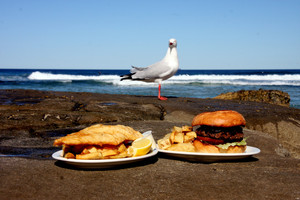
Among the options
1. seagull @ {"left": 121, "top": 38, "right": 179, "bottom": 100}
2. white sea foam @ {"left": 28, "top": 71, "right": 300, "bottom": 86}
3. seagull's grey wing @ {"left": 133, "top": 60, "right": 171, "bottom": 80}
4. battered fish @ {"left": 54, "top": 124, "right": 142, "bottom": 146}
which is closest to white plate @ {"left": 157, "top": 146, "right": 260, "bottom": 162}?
battered fish @ {"left": 54, "top": 124, "right": 142, "bottom": 146}

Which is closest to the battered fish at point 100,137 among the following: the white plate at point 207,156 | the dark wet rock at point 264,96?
the white plate at point 207,156

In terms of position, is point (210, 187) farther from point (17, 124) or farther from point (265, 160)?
point (17, 124)

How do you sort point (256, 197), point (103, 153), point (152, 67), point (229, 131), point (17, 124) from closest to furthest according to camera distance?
1. point (256, 197)
2. point (103, 153)
3. point (229, 131)
4. point (17, 124)
5. point (152, 67)

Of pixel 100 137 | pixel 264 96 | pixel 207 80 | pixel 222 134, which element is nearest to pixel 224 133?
pixel 222 134

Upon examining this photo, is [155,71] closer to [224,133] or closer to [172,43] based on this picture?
[172,43]

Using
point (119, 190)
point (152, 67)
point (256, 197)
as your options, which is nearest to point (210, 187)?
point (256, 197)
